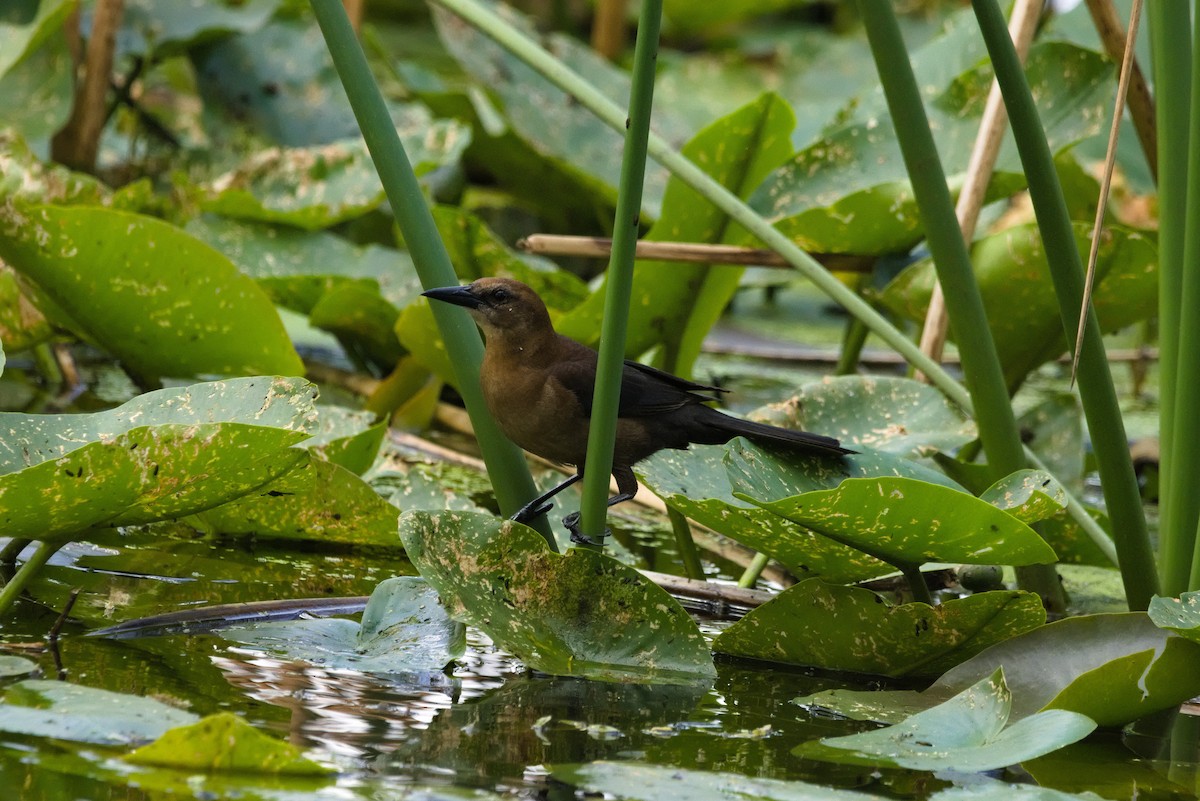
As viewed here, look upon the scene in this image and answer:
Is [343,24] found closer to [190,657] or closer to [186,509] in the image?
[186,509]

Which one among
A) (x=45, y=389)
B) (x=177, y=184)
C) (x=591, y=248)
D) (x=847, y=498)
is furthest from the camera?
(x=177, y=184)

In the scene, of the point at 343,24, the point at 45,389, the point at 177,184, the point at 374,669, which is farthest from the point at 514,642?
the point at 177,184

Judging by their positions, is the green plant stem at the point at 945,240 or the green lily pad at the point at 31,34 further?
the green lily pad at the point at 31,34

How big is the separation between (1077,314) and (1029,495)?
0.23 m

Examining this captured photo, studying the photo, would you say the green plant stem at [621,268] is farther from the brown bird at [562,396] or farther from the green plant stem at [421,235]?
the brown bird at [562,396]

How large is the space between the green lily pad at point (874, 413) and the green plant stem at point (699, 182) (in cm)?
4

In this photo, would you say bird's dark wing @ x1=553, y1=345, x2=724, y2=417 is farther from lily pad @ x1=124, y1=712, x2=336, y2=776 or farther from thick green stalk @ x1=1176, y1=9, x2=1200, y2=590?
lily pad @ x1=124, y1=712, x2=336, y2=776

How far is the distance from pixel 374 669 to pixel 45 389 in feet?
5.83

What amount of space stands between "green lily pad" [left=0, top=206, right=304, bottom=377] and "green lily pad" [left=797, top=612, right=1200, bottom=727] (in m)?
1.26

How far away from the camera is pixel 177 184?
3305mm

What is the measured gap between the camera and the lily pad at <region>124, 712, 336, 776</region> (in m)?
1.09

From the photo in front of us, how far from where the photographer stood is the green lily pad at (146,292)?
2.14 metres

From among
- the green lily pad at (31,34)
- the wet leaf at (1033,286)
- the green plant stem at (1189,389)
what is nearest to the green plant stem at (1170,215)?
the green plant stem at (1189,389)

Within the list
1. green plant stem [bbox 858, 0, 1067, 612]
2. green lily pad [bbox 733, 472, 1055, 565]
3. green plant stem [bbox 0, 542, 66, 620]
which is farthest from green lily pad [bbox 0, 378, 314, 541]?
green plant stem [bbox 858, 0, 1067, 612]
